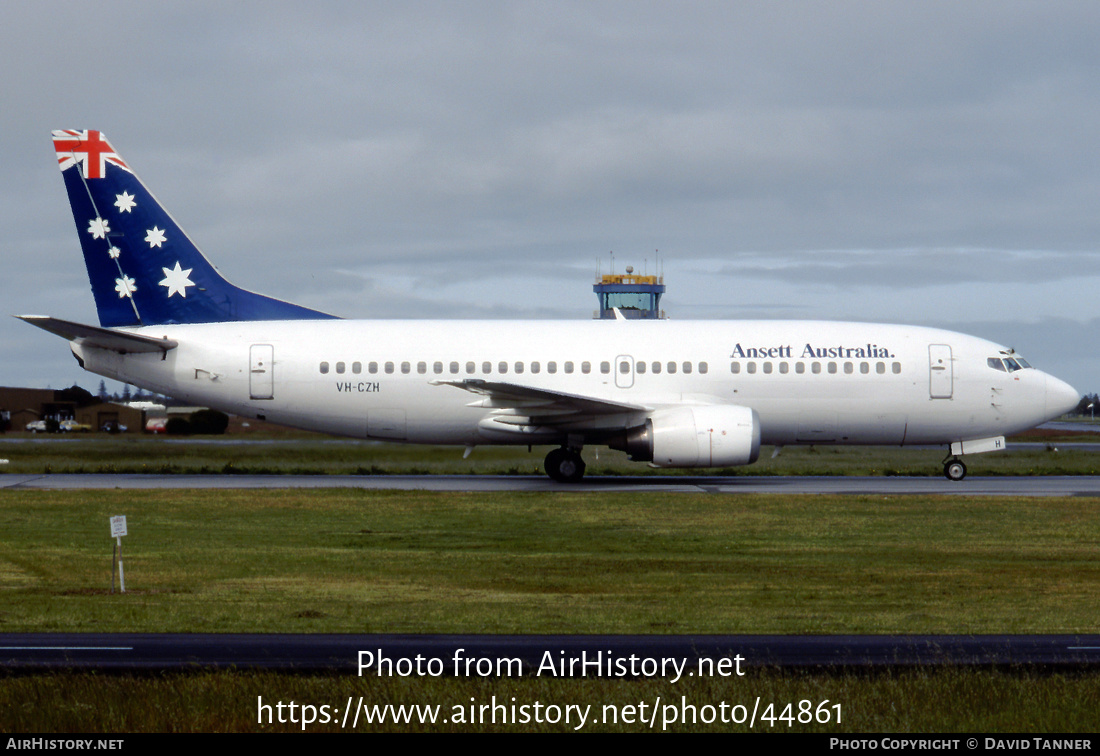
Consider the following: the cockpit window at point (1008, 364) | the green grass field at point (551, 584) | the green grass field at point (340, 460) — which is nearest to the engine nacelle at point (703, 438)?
the green grass field at point (551, 584)

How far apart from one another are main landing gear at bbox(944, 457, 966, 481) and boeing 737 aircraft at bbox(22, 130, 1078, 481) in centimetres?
6

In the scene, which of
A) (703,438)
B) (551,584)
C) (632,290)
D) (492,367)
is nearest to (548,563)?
(551,584)

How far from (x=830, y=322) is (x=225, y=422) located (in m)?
21.1

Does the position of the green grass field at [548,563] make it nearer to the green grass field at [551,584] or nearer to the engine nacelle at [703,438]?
the green grass field at [551,584]

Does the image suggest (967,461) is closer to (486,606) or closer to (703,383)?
(703,383)

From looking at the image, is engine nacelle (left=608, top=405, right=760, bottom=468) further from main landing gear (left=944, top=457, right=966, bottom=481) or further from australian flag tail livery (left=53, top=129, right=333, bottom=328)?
australian flag tail livery (left=53, top=129, right=333, bottom=328)

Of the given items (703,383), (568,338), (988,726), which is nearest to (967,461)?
(703,383)

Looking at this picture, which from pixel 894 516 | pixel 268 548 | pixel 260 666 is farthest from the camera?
pixel 894 516

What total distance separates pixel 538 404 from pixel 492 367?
7.42 ft

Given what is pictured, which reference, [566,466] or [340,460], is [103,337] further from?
[566,466]

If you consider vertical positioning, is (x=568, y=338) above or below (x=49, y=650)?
above

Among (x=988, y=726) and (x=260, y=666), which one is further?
(x=260, y=666)

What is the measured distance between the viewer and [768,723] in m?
8.82

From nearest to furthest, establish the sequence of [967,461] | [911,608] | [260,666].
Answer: [260,666] < [911,608] < [967,461]
